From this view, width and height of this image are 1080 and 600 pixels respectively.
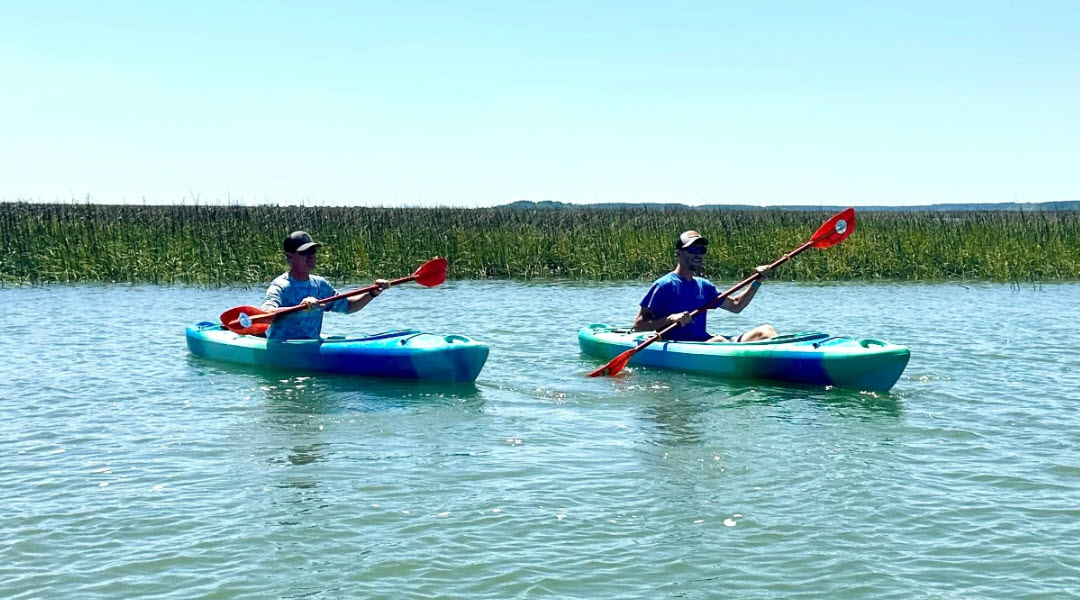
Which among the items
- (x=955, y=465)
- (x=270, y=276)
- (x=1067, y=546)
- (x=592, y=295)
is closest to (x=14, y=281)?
(x=270, y=276)

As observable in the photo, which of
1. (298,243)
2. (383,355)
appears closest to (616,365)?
(383,355)

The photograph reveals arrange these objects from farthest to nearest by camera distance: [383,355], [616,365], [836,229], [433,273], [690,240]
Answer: [836,229]
[433,273]
[616,365]
[690,240]
[383,355]

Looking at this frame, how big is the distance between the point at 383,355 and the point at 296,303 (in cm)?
88

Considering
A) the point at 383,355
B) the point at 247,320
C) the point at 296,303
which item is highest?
the point at 296,303

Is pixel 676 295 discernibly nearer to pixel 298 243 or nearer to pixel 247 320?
pixel 298 243

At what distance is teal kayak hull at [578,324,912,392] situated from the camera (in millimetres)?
8117

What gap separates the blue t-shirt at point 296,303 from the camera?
894cm

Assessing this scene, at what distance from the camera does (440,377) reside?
8648mm

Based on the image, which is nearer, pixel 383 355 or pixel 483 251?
pixel 383 355

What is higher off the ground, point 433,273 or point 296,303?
point 433,273

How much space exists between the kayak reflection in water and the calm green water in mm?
446

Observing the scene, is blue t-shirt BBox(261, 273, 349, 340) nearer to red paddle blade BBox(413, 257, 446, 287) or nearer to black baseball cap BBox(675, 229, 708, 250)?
red paddle blade BBox(413, 257, 446, 287)

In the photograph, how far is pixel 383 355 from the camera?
8.69 metres

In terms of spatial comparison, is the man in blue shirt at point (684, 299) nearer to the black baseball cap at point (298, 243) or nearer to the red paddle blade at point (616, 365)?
the red paddle blade at point (616, 365)
